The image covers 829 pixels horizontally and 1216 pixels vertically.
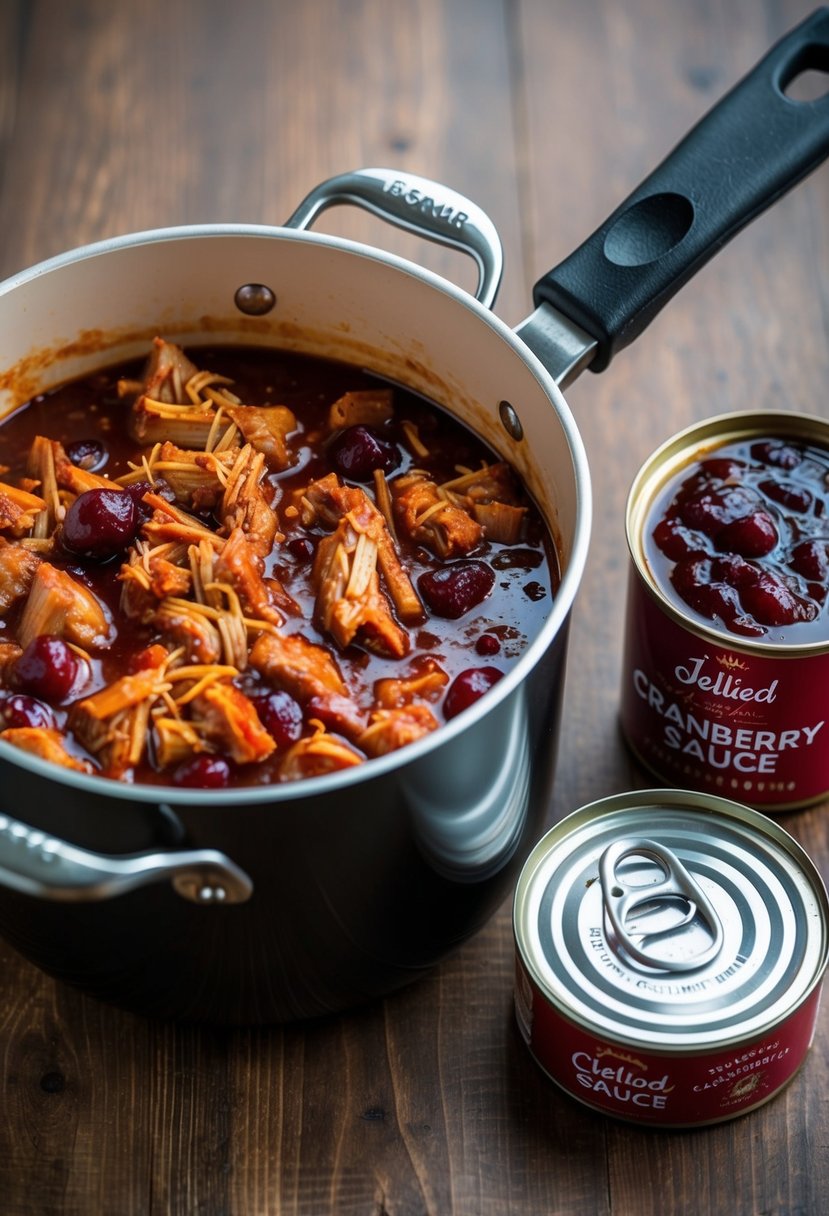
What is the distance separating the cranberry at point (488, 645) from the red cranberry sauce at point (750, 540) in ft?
1.14

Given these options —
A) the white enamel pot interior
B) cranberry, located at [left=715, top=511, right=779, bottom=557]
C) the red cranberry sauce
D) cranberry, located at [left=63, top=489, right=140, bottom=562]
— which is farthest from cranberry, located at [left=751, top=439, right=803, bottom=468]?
cranberry, located at [left=63, top=489, right=140, bottom=562]

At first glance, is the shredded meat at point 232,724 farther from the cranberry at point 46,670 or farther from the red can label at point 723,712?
the red can label at point 723,712

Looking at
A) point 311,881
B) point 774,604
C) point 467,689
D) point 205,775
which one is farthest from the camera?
point 774,604

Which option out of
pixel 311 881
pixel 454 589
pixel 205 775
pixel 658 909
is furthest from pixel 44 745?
pixel 658 909

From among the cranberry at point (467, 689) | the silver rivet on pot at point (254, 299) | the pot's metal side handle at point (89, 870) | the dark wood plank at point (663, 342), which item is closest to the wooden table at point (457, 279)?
the dark wood plank at point (663, 342)

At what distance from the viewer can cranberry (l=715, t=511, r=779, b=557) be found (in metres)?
2.59

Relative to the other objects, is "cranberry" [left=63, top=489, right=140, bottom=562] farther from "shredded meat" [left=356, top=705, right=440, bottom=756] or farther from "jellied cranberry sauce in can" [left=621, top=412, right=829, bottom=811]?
"jellied cranberry sauce in can" [left=621, top=412, right=829, bottom=811]

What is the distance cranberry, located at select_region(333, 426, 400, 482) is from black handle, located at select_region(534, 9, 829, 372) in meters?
0.39

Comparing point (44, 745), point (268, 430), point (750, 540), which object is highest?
point (750, 540)

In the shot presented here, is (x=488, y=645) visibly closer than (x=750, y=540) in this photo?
Yes

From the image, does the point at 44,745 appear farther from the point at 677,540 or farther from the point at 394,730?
the point at 677,540

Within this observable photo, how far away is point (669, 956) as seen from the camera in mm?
2283

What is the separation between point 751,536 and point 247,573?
882 millimetres

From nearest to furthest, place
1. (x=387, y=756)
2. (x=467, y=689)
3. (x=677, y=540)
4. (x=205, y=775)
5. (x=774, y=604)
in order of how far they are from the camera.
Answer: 1. (x=387, y=756)
2. (x=205, y=775)
3. (x=467, y=689)
4. (x=774, y=604)
5. (x=677, y=540)
